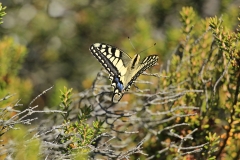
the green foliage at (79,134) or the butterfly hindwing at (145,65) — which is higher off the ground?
the butterfly hindwing at (145,65)

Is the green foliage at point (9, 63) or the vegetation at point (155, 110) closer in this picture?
the vegetation at point (155, 110)

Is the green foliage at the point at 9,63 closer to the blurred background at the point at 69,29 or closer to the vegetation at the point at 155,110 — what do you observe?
the vegetation at the point at 155,110

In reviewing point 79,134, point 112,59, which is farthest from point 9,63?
point 79,134

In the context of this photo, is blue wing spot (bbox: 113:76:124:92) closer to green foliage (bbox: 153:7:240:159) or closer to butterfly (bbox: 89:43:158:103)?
butterfly (bbox: 89:43:158:103)

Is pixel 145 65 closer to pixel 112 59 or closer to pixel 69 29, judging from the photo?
pixel 112 59

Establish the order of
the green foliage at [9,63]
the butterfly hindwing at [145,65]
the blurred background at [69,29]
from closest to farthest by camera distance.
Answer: the butterfly hindwing at [145,65] < the green foliage at [9,63] < the blurred background at [69,29]

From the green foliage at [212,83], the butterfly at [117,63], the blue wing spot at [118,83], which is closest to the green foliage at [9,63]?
the butterfly at [117,63]

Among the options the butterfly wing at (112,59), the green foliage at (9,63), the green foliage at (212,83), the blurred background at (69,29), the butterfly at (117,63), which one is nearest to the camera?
the green foliage at (212,83)
